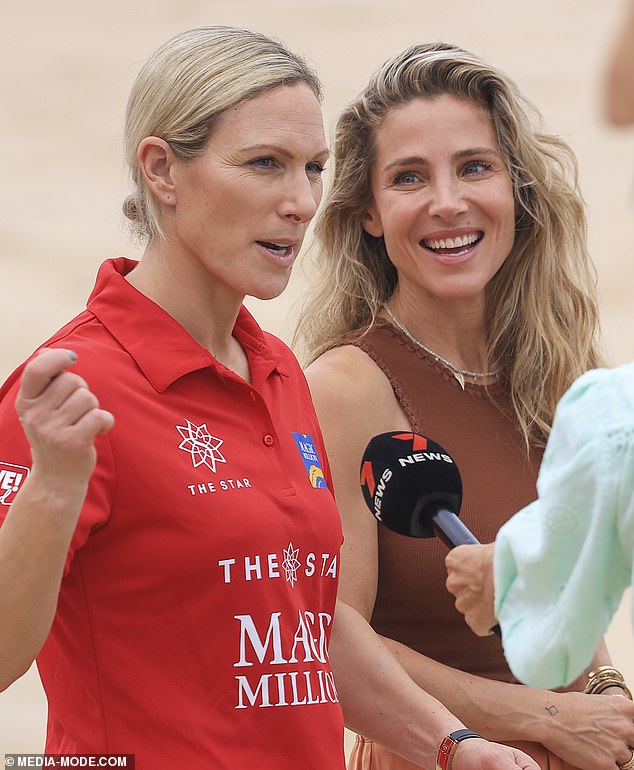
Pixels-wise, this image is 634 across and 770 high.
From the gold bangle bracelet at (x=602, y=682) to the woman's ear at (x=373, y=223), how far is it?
3.26 ft

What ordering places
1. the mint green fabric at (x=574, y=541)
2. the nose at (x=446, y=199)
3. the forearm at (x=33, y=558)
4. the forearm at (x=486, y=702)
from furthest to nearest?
1. the nose at (x=446, y=199)
2. the forearm at (x=486, y=702)
3. the forearm at (x=33, y=558)
4. the mint green fabric at (x=574, y=541)

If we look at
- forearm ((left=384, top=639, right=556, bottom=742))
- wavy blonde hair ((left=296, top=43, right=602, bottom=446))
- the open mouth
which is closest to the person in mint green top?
the open mouth

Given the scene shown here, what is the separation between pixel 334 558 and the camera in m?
2.57

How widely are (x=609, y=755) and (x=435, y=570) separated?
0.45m

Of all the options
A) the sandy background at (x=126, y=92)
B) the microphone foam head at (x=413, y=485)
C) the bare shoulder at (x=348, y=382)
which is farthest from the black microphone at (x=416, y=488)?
the sandy background at (x=126, y=92)

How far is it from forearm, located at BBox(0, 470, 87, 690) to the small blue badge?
562mm

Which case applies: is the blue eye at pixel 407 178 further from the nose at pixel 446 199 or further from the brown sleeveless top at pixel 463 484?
the brown sleeveless top at pixel 463 484

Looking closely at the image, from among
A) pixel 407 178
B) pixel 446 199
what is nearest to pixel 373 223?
pixel 407 178

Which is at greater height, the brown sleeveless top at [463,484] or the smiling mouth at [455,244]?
the smiling mouth at [455,244]

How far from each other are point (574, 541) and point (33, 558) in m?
0.71

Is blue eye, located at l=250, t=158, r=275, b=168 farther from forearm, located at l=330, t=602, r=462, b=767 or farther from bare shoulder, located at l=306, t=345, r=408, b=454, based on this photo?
forearm, located at l=330, t=602, r=462, b=767

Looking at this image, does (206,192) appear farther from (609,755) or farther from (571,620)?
(609,755)

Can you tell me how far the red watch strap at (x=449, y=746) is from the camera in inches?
108

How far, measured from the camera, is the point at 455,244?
3.27 metres
